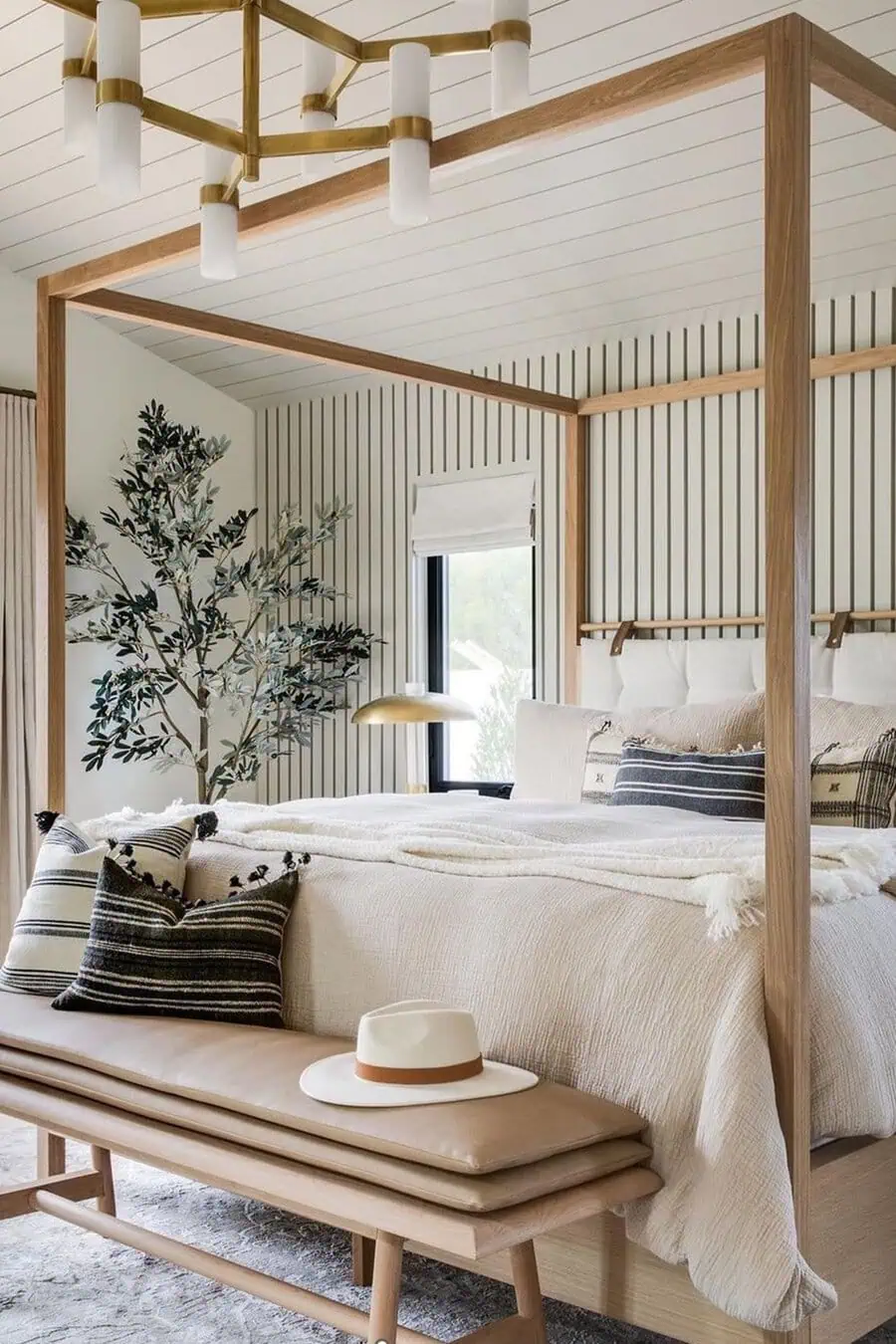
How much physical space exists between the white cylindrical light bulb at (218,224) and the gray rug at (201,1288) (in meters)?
1.88

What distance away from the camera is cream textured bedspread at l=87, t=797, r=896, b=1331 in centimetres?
199

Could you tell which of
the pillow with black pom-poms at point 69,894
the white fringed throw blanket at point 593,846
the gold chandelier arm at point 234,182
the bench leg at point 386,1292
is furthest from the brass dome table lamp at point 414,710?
the bench leg at point 386,1292

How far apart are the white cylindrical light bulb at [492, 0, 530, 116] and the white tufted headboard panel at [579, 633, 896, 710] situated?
2158 millimetres

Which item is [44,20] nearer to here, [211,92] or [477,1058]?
[211,92]

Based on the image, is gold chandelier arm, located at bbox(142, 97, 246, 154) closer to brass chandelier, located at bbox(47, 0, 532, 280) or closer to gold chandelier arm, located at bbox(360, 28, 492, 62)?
brass chandelier, located at bbox(47, 0, 532, 280)

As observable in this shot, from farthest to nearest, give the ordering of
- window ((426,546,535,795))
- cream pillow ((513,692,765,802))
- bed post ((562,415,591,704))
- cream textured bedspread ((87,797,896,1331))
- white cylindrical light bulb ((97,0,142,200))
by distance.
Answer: window ((426,546,535,795)) → bed post ((562,415,591,704)) → cream pillow ((513,692,765,802)) → white cylindrical light bulb ((97,0,142,200)) → cream textured bedspread ((87,797,896,1331))

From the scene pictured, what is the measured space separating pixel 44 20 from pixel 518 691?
2.77 meters

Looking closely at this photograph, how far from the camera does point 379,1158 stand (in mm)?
1990

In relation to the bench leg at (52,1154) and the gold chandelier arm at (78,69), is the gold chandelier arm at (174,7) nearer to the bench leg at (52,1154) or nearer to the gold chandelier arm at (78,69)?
the gold chandelier arm at (78,69)

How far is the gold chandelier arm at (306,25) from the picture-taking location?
2.33 m

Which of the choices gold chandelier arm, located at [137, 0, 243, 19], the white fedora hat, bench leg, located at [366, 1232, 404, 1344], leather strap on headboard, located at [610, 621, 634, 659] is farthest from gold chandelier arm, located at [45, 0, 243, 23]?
leather strap on headboard, located at [610, 621, 634, 659]

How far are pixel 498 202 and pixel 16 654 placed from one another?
2.40 meters

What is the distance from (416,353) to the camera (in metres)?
5.52

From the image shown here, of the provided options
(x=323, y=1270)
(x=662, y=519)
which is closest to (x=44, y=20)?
(x=662, y=519)
